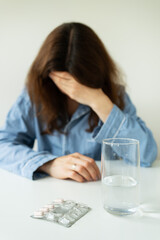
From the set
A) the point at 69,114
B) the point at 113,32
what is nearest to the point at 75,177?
the point at 69,114

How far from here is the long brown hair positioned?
0.88 meters

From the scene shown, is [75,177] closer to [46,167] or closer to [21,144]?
[46,167]

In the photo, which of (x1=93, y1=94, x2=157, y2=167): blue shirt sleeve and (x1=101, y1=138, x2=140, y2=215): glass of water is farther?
(x1=93, y1=94, x2=157, y2=167): blue shirt sleeve

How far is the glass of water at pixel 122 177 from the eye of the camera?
0.44 m

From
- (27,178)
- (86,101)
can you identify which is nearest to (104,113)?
(86,101)

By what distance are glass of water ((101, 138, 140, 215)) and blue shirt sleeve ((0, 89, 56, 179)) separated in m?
0.30

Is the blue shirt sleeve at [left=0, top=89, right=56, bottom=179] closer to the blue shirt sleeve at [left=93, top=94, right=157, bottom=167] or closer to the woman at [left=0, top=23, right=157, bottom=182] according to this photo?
the woman at [left=0, top=23, right=157, bottom=182]

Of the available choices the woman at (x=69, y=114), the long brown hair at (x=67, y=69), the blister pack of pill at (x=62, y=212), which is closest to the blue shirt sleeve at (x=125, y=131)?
the woman at (x=69, y=114)

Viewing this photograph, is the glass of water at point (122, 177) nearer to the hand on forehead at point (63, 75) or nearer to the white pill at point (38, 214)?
the white pill at point (38, 214)

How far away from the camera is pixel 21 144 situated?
924 millimetres

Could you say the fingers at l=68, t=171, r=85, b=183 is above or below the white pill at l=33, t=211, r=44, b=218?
below

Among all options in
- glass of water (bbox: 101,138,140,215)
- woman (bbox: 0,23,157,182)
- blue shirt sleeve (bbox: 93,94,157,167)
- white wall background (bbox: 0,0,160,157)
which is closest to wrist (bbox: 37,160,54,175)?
woman (bbox: 0,23,157,182)

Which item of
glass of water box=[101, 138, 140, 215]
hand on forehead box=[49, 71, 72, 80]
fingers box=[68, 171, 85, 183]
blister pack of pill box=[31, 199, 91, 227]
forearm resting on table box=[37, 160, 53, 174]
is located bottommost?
forearm resting on table box=[37, 160, 53, 174]

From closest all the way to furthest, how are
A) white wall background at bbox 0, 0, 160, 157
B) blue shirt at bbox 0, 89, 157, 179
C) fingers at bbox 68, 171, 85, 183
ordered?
fingers at bbox 68, 171, 85, 183
blue shirt at bbox 0, 89, 157, 179
white wall background at bbox 0, 0, 160, 157
